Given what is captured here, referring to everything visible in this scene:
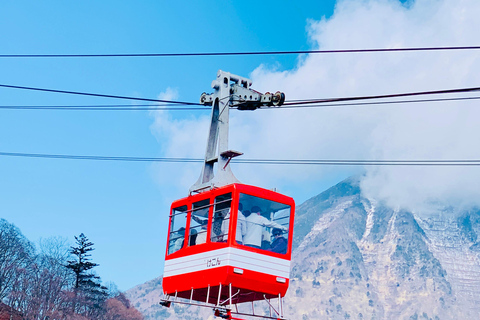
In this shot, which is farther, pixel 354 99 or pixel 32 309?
pixel 32 309

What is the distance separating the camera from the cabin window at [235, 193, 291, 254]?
23.2 metres

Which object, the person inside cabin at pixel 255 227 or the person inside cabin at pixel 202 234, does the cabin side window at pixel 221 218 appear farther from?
the person inside cabin at pixel 255 227

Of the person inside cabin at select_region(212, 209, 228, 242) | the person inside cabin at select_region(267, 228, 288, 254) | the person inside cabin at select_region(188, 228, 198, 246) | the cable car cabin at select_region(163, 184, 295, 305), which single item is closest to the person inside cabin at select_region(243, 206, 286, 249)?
the cable car cabin at select_region(163, 184, 295, 305)

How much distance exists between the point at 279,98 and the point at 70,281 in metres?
90.8

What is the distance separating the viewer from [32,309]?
321ft

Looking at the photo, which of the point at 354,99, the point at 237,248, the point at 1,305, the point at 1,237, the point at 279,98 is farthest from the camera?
the point at 1,237

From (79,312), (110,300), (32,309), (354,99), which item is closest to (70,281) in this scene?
(79,312)

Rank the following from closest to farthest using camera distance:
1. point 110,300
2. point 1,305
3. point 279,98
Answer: point 279,98, point 1,305, point 110,300

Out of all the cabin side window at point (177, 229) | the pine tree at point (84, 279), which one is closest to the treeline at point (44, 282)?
the pine tree at point (84, 279)

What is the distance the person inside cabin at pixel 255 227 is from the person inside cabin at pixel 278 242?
50 centimetres

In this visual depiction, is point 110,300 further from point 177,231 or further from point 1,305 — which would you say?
point 177,231

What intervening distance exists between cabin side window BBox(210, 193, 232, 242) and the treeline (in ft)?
261

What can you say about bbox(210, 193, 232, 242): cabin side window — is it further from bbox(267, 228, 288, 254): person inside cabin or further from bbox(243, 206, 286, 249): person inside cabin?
bbox(267, 228, 288, 254): person inside cabin

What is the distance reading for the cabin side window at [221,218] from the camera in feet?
75.9
